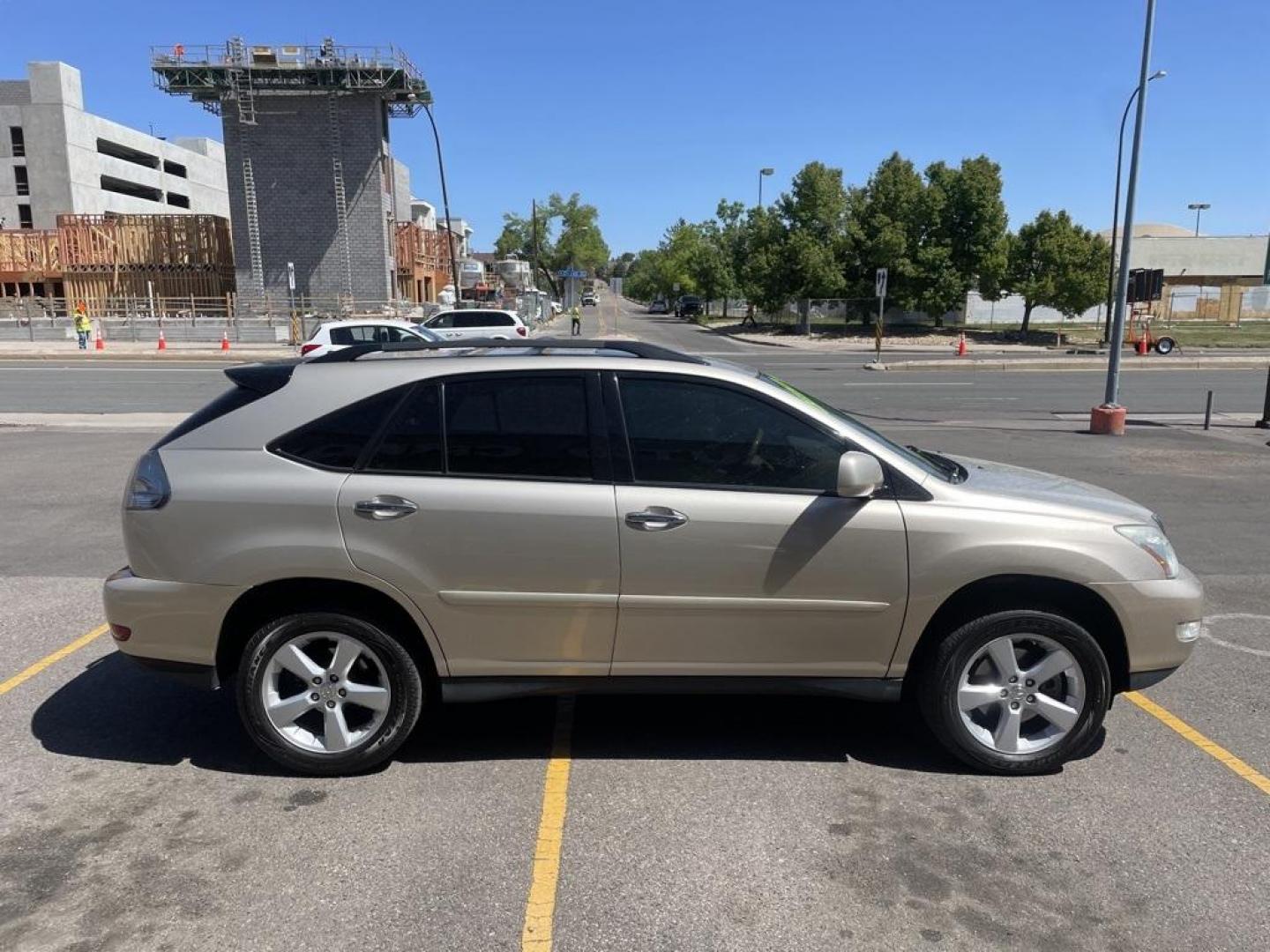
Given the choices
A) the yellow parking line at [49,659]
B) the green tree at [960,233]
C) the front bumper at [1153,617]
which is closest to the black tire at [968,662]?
the front bumper at [1153,617]

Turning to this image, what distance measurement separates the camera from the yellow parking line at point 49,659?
455cm

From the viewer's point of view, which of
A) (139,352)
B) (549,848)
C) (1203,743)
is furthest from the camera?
(139,352)

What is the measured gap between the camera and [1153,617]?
363 cm

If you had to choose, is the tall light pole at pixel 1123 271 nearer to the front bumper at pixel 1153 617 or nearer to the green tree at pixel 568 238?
the front bumper at pixel 1153 617


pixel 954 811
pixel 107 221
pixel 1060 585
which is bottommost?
pixel 954 811

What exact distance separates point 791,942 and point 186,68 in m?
56.7

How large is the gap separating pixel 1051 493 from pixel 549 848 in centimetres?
251

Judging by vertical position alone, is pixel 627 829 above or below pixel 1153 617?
below

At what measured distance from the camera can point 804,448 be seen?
3.65m

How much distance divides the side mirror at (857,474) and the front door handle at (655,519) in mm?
612

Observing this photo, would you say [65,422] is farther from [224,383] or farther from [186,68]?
[186,68]

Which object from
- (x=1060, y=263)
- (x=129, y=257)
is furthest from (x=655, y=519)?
(x=129, y=257)

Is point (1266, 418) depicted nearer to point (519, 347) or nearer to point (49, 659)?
point (519, 347)

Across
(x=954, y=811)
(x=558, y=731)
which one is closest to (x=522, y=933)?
(x=558, y=731)
